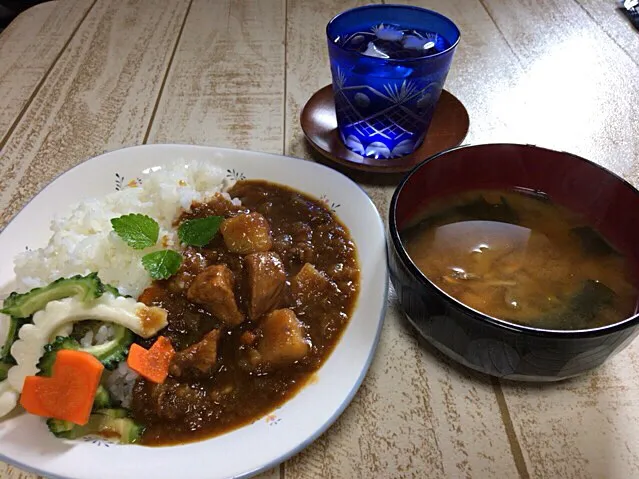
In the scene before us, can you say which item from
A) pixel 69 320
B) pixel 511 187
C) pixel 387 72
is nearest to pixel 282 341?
pixel 69 320

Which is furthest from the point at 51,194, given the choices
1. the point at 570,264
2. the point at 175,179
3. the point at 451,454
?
the point at 570,264

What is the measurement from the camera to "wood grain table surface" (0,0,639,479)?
1.35 meters

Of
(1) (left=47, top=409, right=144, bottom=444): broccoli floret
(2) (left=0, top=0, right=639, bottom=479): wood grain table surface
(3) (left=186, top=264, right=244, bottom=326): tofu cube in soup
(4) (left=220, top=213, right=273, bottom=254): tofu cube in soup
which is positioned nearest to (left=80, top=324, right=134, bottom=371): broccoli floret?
(1) (left=47, top=409, right=144, bottom=444): broccoli floret

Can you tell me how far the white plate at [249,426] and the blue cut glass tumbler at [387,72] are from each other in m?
0.25

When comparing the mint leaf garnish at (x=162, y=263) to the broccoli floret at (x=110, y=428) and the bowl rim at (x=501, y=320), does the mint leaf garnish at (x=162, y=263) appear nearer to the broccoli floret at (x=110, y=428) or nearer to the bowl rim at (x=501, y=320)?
the broccoli floret at (x=110, y=428)

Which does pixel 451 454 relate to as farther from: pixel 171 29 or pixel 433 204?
pixel 171 29

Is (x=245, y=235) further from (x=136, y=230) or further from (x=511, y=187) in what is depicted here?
(x=511, y=187)

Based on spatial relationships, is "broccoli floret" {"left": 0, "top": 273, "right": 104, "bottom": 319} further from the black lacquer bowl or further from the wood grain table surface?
the black lacquer bowl

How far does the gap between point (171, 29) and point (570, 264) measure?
2844 mm

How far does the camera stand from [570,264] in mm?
1508

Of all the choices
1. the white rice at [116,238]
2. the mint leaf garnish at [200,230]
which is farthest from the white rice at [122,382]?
the mint leaf garnish at [200,230]

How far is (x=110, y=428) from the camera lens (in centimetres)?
136

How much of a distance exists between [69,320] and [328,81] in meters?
1.90

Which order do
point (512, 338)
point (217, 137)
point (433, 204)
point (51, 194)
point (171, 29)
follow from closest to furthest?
point (512, 338), point (433, 204), point (51, 194), point (217, 137), point (171, 29)
